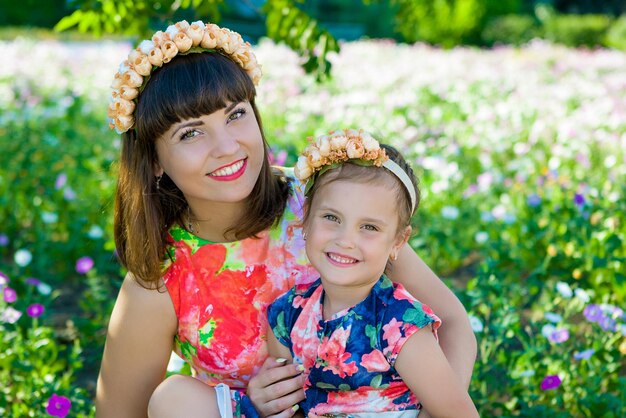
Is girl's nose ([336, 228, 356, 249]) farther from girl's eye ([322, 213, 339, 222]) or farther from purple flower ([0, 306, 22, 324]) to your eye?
purple flower ([0, 306, 22, 324])

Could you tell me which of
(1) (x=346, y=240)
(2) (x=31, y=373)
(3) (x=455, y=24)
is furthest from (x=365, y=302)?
(3) (x=455, y=24)

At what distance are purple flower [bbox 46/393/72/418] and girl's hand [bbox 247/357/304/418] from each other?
1.87ft

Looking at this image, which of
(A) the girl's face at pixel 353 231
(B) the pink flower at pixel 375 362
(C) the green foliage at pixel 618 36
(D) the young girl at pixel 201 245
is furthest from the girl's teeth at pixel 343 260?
(C) the green foliage at pixel 618 36

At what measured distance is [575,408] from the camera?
2.71 m

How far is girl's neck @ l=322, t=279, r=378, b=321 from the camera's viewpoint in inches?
80.0

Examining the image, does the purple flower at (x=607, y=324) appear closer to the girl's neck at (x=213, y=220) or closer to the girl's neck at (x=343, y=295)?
the girl's neck at (x=343, y=295)

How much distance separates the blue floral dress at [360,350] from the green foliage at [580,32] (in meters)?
15.5

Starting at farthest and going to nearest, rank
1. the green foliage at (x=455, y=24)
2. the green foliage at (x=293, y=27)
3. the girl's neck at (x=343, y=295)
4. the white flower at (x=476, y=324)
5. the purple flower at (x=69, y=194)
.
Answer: the green foliage at (x=455, y=24), the purple flower at (x=69, y=194), the green foliage at (x=293, y=27), the white flower at (x=476, y=324), the girl's neck at (x=343, y=295)

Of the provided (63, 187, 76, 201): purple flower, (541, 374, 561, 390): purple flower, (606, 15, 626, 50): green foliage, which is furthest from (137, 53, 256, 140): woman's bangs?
(606, 15, 626, 50): green foliage

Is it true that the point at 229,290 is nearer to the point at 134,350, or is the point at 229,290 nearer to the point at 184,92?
the point at 134,350

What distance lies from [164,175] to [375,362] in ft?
2.68

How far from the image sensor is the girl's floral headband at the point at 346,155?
1.96m

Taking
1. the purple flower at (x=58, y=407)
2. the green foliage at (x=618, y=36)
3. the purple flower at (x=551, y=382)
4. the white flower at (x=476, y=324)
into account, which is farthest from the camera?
the green foliage at (x=618, y=36)

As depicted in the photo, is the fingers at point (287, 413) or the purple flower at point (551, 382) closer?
the fingers at point (287, 413)
